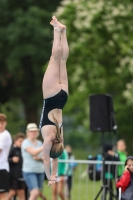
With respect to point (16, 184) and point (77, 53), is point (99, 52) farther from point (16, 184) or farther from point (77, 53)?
point (16, 184)

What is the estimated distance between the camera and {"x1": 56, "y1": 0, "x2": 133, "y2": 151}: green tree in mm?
22984

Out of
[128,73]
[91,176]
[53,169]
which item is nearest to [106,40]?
[128,73]

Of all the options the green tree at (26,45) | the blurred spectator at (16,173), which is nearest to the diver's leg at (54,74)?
the blurred spectator at (16,173)

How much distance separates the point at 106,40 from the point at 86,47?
0.74m

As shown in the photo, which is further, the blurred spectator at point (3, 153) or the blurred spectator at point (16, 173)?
the blurred spectator at point (16, 173)

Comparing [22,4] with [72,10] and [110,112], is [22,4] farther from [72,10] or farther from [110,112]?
[110,112]

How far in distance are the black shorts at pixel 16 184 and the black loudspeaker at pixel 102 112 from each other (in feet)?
6.27

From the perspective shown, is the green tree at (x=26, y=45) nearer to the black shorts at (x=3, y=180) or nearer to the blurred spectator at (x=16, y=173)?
the blurred spectator at (x=16, y=173)

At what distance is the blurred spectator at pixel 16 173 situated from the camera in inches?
548

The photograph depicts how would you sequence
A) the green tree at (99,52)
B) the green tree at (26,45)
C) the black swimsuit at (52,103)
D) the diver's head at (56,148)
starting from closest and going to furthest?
the black swimsuit at (52,103) < the diver's head at (56,148) < the green tree at (99,52) < the green tree at (26,45)

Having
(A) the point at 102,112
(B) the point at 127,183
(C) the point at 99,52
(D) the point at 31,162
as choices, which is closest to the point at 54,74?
(B) the point at 127,183

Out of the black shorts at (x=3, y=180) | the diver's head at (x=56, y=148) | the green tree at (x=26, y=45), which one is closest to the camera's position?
the diver's head at (x=56, y=148)

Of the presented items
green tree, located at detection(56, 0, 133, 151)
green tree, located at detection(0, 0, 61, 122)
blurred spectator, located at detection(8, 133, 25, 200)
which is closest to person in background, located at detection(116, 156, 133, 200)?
blurred spectator, located at detection(8, 133, 25, 200)

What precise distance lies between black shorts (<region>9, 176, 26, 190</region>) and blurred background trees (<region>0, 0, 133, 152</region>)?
7242 millimetres
